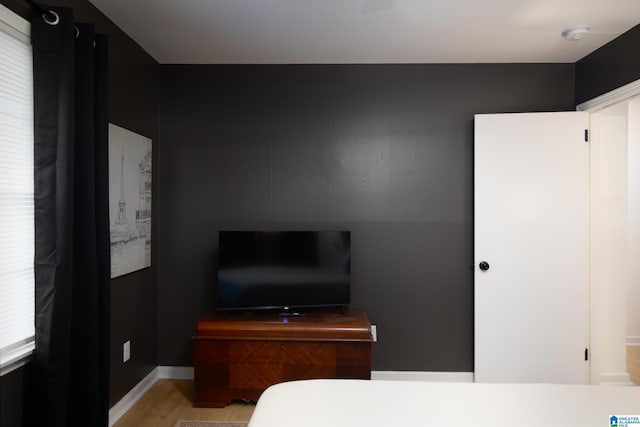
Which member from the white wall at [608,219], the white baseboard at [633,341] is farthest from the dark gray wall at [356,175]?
the white baseboard at [633,341]

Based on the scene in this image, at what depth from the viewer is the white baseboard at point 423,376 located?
3.09m

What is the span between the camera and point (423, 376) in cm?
311

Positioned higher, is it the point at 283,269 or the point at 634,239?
the point at 634,239

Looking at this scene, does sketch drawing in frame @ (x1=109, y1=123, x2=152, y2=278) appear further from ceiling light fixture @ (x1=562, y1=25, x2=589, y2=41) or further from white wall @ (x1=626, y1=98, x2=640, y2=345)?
white wall @ (x1=626, y1=98, x2=640, y2=345)

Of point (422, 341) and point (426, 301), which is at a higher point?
point (426, 301)

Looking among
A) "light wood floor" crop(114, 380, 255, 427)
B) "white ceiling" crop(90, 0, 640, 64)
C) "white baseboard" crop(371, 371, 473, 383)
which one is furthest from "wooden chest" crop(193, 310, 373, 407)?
"white ceiling" crop(90, 0, 640, 64)

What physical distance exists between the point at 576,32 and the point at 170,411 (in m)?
3.65

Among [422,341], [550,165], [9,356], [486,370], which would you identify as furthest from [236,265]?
[550,165]

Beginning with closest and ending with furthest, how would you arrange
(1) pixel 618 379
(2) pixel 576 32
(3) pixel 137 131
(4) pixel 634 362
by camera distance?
(2) pixel 576 32, (3) pixel 137 131, (1) pixel 618 379, (4) pixel 634 362

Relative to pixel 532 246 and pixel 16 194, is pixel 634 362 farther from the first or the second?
pixel 16 194

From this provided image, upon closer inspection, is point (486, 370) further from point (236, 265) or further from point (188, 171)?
point (188, 171)

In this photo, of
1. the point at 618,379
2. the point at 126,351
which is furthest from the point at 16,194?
the point at 618,379

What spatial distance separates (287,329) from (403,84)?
6.84ft

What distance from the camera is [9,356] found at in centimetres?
168
